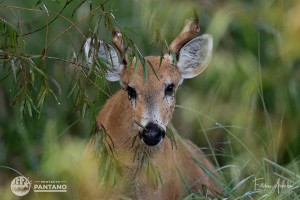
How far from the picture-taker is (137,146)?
652 centimetres

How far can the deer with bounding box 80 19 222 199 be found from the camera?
621 cm

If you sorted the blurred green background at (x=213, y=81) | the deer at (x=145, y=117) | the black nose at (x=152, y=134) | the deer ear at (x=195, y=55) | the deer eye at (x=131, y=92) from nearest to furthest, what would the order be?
1. the black nose at (x=152, y=134)
2. the deer at (x=145, y=117)
3. the deer eye at (x=131, y=92)
4. the deer ear at (x=195, y=55)
5. the blurred green background at (x=213, y=81)

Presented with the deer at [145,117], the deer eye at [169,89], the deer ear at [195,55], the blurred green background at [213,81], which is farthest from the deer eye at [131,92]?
the blurred green background at [213,81]

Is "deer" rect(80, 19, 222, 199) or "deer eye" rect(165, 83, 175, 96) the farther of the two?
"deer eye" rect(165, 83, 175, 96)

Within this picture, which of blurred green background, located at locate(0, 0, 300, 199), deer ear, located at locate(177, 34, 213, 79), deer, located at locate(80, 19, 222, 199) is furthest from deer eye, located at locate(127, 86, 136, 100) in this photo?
blurred green background, located at locate(0, 0, 300, 199)

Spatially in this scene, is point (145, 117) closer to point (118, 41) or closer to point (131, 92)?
point (131, 92)

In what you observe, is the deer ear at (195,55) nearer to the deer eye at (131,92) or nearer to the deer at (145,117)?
the deer at (145,117)

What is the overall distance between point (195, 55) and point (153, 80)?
554 mm

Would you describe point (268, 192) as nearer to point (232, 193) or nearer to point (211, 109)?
point (232, 193)

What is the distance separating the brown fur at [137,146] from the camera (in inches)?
248

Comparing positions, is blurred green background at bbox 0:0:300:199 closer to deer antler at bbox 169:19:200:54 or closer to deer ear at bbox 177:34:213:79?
deer ear at bbox 177:34:213:79

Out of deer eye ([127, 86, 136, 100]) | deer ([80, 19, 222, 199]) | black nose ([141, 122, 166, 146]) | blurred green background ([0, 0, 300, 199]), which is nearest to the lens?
black nose ([141, 122, 166, 146])

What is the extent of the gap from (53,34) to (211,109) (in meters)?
1.43

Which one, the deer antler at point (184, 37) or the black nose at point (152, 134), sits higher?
the deer antler at point (184, 37)
